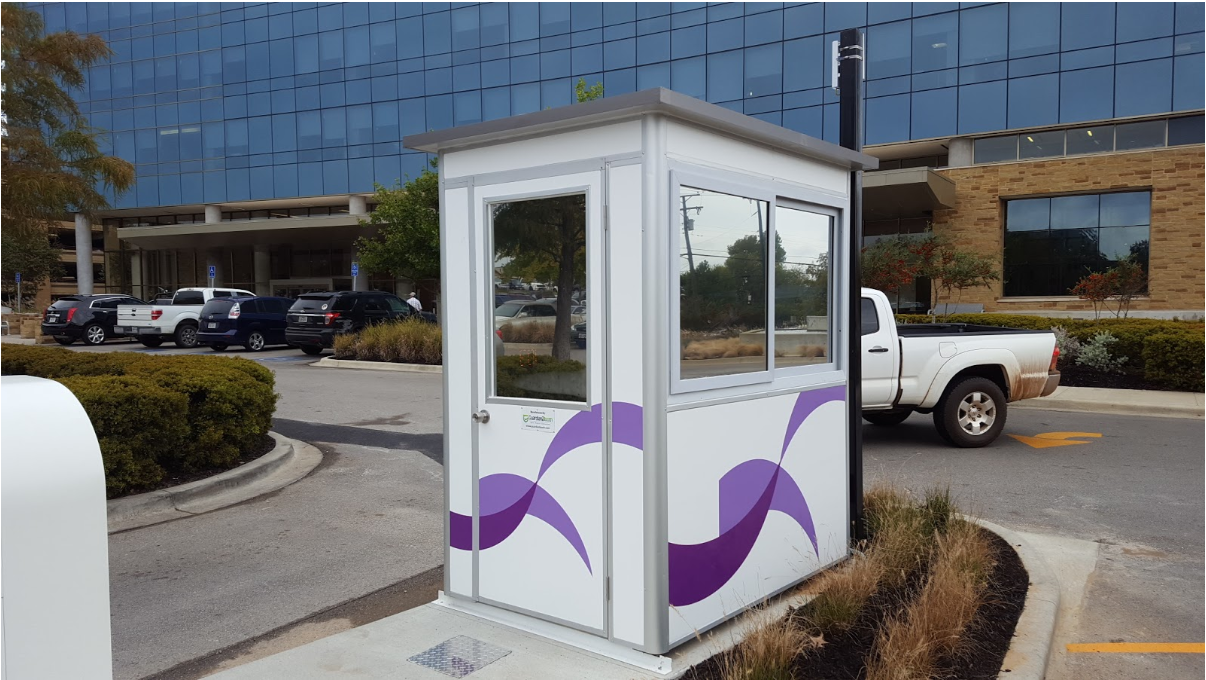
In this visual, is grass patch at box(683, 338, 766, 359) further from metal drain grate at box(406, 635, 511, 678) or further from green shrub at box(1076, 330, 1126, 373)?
green shrub at box(1076, 330, 1126, 373)

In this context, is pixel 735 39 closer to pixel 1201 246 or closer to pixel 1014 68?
pixel 1014 68

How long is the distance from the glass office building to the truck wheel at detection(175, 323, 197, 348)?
9.04 metres

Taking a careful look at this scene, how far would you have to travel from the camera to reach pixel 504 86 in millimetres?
42094

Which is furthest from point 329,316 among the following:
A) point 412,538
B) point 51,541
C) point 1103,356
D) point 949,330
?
point 51,541

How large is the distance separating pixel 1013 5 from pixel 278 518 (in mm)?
32219

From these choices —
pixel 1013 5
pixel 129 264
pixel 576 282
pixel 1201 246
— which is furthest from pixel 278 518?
pixel 129 264

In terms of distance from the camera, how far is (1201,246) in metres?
27.8

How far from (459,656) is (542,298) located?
181 cm

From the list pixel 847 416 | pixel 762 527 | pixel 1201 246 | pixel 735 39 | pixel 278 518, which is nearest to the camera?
pixel 762 527

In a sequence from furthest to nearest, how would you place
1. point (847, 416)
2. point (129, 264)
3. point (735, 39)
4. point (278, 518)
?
point (129, 264)
point (735, 39)
point (278, 518)
point (847, 416)

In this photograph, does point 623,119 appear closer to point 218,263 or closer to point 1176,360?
point 1176,360

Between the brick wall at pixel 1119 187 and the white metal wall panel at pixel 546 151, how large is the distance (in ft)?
96.5

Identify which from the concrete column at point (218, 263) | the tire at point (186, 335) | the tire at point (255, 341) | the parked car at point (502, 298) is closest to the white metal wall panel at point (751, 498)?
the parked car at point (502, 298)

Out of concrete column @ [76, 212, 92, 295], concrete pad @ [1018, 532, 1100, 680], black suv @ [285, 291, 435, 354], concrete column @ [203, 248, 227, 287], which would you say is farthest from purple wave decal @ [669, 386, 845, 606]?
concrete column @ [76, 212, 92, 295]
